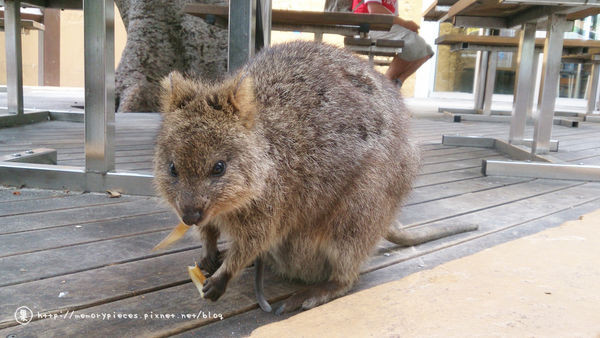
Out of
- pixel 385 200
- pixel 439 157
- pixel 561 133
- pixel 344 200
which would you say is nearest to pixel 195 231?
pixel 344 200

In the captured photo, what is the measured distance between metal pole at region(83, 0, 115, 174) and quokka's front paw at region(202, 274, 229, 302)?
4.49 ft

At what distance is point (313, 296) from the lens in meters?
1.64

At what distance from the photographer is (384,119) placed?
1848 mm

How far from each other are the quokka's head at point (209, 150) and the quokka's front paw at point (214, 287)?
0.62 ft

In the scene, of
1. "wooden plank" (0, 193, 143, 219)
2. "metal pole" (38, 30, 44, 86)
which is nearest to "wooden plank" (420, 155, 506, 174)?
"wooden plank" (0, 193, 143, 219)

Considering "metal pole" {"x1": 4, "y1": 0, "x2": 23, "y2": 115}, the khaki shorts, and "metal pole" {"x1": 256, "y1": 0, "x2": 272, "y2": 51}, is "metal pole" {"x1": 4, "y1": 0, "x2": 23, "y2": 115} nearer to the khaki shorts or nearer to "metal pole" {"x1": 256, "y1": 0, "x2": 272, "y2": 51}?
"metal pole" {"x1": 256, "y1": 0, "x2": 272, "y2": 51}

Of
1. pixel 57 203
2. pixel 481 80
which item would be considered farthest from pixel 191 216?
pixel 481 80

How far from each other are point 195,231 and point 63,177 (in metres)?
1.24

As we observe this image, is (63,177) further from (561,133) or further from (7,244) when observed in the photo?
(561,133)

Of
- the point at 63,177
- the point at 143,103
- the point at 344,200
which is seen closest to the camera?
the point at 344,200

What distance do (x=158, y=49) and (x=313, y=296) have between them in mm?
5297

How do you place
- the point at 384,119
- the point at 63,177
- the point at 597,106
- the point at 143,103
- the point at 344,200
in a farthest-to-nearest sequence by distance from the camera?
the point at 597,106 < the point at 143,103 < the point at 63,177 < the point at 384,119 < the point at 344,200

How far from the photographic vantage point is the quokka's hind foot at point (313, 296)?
1.56 metres

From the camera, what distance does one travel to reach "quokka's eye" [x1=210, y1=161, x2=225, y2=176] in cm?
146
